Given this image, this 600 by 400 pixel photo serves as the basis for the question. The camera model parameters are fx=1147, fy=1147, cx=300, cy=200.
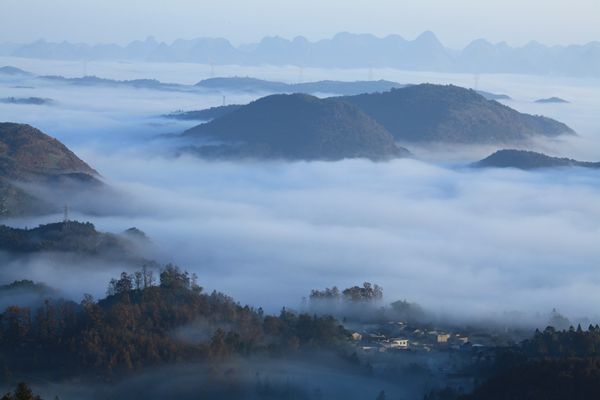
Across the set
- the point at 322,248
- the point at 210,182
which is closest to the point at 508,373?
the point at 322,248

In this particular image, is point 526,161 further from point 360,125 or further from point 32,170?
point 32,170

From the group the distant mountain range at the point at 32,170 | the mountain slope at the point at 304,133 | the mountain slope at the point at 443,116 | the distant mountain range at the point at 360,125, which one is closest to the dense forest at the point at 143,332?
the distant mountain range at the point at 32,170

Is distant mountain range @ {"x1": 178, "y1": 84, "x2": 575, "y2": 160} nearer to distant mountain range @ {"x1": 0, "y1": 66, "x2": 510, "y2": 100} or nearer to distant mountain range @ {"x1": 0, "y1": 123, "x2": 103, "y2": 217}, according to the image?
distant mountain range @ {"x1": 0, "y1": 123, "x2": 103, "y2": 217}

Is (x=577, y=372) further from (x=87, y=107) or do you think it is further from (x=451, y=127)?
(x=87, y=107)

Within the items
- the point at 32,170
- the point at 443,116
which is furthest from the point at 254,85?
the point at 32,170

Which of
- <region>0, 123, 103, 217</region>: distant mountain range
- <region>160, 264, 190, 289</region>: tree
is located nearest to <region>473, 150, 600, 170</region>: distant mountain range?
<region>0, 123, 103, 217</region>: distant mountain range
